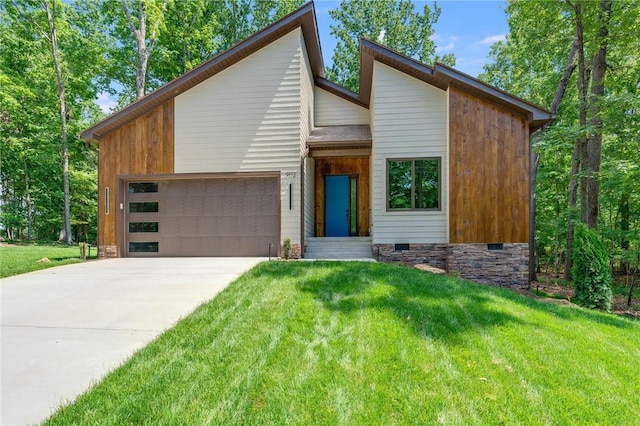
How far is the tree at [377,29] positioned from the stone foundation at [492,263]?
13585 mm

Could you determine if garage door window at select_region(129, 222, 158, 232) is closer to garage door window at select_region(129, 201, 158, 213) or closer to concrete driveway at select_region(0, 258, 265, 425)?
garage door window at select_region(129, 201, 158, 213)

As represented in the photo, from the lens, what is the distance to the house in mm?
7930

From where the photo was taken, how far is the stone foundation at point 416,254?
27.2ft

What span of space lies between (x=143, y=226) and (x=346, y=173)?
21.8ft

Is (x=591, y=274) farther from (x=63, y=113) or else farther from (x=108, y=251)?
(x=63, y=113)

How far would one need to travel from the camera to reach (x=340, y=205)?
36.4ft

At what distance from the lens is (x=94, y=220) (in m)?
20.6

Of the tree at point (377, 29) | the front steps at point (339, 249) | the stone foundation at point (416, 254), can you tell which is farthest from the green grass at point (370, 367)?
the tree at point (377, 29)

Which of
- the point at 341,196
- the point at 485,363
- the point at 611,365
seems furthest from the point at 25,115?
the point at 611,365

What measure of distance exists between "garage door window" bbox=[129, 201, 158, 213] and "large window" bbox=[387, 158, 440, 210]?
670 centimetres

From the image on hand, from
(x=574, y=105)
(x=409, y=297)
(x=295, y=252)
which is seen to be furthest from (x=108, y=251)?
(x=574, y=105)

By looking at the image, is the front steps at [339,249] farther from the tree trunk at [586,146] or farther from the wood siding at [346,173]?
the tree trunk at [586,146]

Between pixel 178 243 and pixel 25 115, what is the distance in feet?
50.2

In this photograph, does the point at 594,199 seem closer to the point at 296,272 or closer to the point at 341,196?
the point at 341,196
